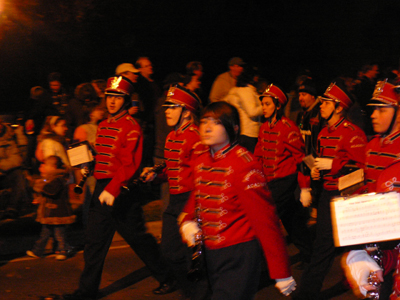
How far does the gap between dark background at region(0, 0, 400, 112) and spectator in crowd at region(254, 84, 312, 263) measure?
5.66 metres

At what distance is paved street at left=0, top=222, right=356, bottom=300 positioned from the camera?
18.2ft

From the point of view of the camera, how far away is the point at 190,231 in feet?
11.3

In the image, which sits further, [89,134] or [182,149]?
[89,134]

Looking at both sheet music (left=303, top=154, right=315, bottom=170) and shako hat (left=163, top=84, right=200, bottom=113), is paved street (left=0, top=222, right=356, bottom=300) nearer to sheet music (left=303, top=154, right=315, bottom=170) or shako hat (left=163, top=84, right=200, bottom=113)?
sheet music (left=303, top=154, right=315, bottom=170)

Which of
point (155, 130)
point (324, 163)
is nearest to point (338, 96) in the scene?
point (324, 163)

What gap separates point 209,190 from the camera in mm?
3361

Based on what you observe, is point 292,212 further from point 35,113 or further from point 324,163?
point 35,113

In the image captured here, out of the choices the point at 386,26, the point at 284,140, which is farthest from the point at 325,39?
the point at 284,140

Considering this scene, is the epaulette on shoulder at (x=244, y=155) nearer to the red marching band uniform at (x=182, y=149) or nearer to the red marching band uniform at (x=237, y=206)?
the red marching band uniform at (x=237, y=206)

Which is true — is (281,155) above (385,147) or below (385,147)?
below

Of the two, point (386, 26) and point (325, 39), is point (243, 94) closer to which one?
point (325, 39)

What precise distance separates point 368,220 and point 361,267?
29 centimetres

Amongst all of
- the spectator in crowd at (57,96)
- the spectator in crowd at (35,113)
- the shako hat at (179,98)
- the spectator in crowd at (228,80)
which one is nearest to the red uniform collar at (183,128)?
the shako hat at (179,98)

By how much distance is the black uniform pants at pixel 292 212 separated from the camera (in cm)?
622
